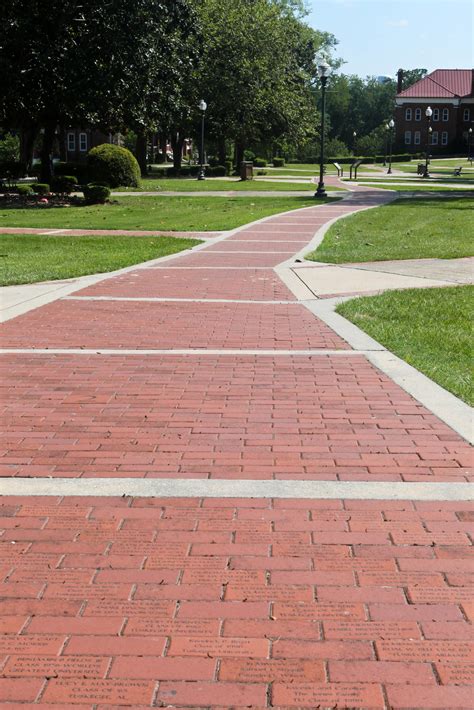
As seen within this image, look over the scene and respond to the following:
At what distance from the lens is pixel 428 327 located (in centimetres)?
829

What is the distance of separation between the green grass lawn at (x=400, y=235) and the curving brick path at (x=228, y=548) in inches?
301

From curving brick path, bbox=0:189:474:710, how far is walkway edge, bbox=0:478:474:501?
60 mm

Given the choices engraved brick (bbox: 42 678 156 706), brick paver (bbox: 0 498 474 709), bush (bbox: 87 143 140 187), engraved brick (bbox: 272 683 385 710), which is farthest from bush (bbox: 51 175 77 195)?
engraved brick (bbox: 272 683 385 710)

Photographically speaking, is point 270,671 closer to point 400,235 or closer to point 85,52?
point 400,235

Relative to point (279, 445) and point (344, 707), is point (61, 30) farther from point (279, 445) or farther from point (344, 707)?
point (344, 707)

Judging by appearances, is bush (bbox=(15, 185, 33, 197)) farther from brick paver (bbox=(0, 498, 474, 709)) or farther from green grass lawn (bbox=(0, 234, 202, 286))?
brick paver (bbox=(0, 498, 474, 709))

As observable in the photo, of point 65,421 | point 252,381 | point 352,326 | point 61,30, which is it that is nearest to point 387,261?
point 352,326

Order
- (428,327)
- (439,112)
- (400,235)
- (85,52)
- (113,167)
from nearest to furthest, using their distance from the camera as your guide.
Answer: (428,327) → (400,235) → (85,52) → (113,167) → (439,112)

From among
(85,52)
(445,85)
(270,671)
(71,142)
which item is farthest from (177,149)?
(270,671)

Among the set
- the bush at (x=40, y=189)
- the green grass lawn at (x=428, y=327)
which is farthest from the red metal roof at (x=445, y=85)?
the green grass lawn at (x=428, y=327)

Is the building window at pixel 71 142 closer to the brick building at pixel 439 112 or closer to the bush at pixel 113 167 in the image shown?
the bush at pixel 113 167

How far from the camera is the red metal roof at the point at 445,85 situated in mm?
103625

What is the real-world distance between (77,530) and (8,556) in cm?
36

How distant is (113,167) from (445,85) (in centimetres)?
8070
